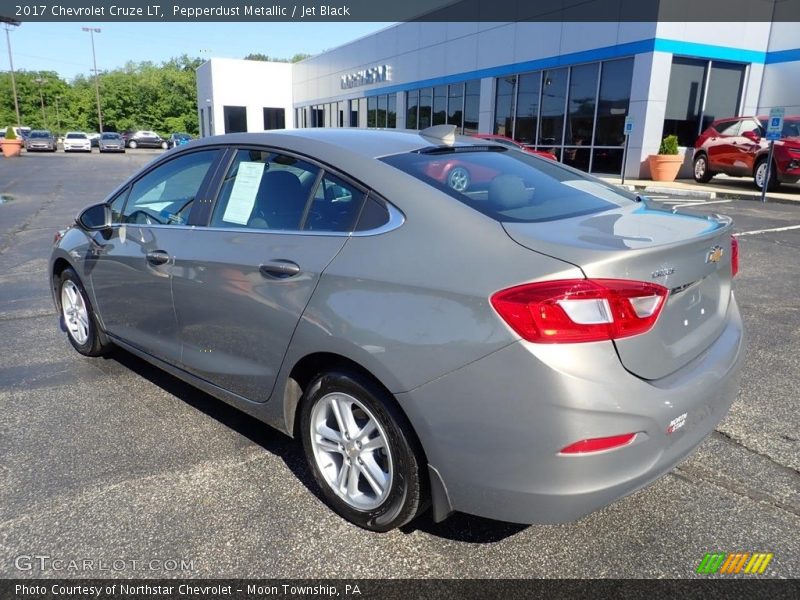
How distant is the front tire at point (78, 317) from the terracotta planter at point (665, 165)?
1657 cm

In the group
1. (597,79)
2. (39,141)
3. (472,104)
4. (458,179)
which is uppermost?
(597,79)

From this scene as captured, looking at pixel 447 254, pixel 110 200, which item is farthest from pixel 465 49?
pixel 447 254

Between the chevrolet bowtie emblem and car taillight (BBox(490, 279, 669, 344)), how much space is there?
22.7 inches

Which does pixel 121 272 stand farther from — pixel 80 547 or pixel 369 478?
pixel 369 478

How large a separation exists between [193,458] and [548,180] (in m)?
2.25

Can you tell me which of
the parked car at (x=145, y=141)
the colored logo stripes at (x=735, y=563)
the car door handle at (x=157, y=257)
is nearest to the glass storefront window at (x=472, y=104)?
the car door handle at (x=157, y=257)

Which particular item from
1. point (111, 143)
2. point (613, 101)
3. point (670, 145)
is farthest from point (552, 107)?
point (111, 143)

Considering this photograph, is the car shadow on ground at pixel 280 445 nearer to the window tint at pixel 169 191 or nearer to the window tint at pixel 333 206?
the window tint at pixel 169 191

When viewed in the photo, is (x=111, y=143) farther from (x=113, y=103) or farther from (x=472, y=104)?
(x=113, y=103)

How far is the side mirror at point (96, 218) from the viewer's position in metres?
3.79

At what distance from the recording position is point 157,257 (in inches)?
131

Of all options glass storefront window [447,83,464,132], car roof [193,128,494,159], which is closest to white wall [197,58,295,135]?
glass storefront window [447,83,464,132]

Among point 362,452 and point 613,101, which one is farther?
point 613,101
